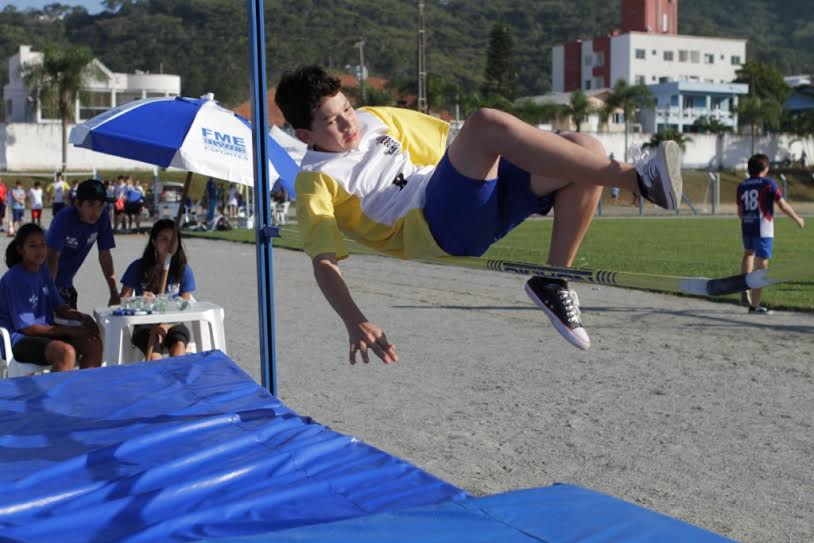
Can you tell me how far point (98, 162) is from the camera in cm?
5775

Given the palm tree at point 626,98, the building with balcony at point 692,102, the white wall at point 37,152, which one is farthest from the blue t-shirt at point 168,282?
the building with balcony at point 692,102

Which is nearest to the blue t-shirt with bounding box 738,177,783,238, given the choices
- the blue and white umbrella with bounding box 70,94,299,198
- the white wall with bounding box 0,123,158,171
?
the blue and white umbrella with bounding box 70,94,299,198

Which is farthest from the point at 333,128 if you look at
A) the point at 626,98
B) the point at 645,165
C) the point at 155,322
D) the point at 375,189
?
the point at 626,98

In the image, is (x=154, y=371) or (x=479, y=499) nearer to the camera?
(x=479, y=499)

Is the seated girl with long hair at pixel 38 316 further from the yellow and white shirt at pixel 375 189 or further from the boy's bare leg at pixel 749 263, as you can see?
the boy's bare leg at pixel 749 263

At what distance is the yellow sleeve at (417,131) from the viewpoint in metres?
4.59

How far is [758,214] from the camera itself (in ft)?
34.6

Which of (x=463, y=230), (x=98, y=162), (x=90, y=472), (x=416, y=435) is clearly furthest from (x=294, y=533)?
(x=98, y=162)

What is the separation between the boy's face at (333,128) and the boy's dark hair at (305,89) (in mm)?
30

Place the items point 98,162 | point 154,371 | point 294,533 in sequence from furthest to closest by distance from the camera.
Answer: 1. point 98,162
2. point 154,371
3. point 294,533

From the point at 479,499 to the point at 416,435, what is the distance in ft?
7.91

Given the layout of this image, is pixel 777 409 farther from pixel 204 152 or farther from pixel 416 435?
pixel 204 152

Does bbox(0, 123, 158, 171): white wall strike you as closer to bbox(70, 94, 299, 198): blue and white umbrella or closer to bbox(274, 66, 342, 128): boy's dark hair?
bbox(70, 94, 299, 198): blue and white umbrella

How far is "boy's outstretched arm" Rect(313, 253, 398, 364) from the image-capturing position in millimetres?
3693
